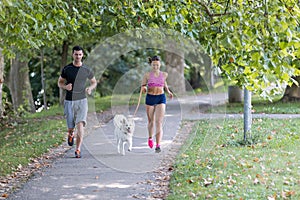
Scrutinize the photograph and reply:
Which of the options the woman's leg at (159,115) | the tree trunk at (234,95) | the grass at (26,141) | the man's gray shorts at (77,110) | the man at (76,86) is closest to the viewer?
the woman's leg at (159,115)

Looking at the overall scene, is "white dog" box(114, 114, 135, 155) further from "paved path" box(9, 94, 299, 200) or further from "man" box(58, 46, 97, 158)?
"man" box(58, 46, 97, 158)

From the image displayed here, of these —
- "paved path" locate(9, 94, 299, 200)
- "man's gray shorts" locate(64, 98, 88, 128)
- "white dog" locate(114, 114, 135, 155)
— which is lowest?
"paved path" locate(9, 94, 299, 200)

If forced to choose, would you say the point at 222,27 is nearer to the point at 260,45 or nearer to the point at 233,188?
the point at 260,45

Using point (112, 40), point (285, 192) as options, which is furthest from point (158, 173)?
point (112, 40)

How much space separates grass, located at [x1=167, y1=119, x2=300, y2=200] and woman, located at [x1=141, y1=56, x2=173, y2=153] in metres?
0.89

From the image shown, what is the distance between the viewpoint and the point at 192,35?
23.2ft

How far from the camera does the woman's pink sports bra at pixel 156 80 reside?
27.5 ft

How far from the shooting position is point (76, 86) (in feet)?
30.4

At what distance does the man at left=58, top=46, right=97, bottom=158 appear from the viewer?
9195 millimetres

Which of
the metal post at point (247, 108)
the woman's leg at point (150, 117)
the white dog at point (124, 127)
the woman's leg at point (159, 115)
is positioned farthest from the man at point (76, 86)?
the metal post at point (247, 108)

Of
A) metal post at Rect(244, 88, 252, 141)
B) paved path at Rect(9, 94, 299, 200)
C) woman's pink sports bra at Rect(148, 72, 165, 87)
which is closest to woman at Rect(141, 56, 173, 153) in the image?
woman's pink sports bra at Rect(148, 72, 165, 87)

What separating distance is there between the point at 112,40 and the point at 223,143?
140 inches

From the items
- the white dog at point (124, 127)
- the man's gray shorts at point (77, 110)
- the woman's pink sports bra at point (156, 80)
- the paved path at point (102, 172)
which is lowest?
the paved path at point (102, 172)

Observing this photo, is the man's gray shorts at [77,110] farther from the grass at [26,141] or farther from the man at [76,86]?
the grass at [26,141]
